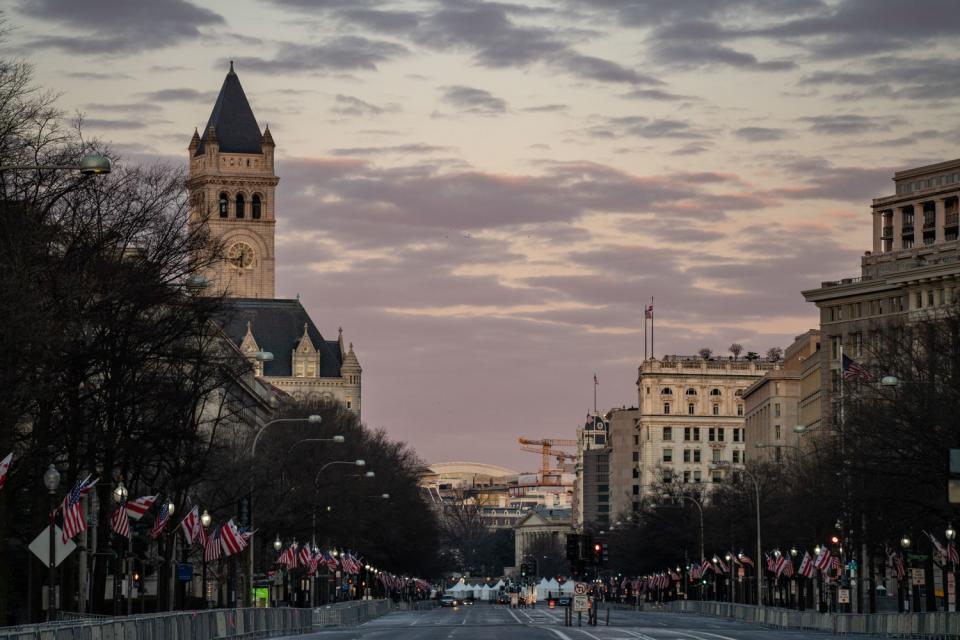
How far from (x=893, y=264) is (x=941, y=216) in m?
5.74

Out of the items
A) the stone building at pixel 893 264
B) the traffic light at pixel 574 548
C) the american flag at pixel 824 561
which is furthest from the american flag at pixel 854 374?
the stone building at pixel 893 264

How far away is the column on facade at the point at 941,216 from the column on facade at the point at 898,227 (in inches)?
212

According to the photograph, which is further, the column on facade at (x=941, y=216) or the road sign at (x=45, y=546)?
the column on facade at (x=941, y=216)

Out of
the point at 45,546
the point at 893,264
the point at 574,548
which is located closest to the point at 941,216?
the point at 893,264

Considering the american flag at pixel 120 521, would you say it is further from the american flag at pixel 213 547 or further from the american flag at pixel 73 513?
the american flag at pixel 213 547

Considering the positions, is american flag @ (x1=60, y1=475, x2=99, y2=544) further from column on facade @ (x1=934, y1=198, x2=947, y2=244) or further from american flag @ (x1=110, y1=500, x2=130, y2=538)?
column on facade @ (x1=934, y1=198, x2=947, y2=244)

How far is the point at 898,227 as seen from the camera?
169875 mm

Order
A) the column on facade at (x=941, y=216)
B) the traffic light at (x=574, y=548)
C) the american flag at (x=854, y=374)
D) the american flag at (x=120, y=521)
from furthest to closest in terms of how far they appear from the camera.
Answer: the column on facade at (x=941, y=216)
the american flag at (x=854, y=374)
the traffic light at (x=574, y=548)
the american flag at (x=120, y=521)

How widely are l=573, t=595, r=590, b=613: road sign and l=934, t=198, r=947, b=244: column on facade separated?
78.7m

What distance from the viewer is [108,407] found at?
55656 millimetres

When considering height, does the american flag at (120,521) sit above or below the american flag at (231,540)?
above

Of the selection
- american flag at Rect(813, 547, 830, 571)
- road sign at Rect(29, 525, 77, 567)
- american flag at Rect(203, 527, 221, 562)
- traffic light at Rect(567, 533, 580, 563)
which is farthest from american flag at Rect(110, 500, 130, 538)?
american flag at Rect(813, 547, 830, 571)

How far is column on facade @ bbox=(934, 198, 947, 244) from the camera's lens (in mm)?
163500

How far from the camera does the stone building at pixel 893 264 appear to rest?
15625cm
